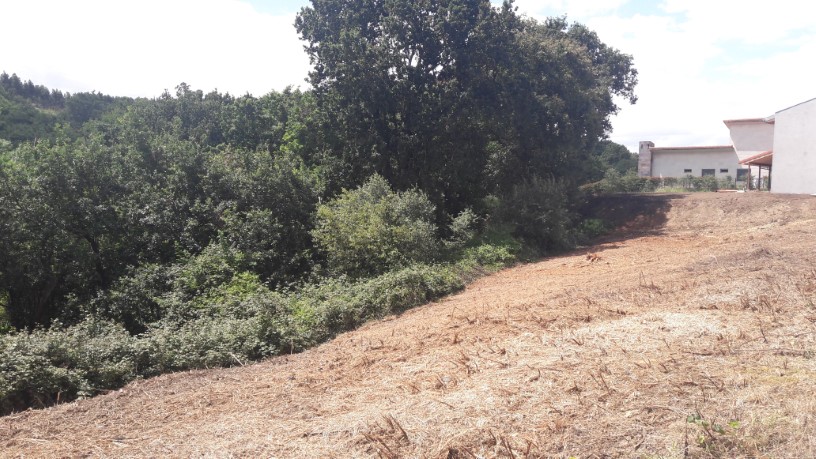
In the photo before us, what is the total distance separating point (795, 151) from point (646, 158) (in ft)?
61.9

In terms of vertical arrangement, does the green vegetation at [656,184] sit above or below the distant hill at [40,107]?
below

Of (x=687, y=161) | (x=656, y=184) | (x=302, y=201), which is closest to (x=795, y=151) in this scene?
(x=656, y=184)

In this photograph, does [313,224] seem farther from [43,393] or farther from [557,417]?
[557,417]

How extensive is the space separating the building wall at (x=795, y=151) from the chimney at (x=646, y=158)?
17485 millimetres

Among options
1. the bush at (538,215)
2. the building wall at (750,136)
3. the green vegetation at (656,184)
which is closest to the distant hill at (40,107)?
the bush at (538,215)

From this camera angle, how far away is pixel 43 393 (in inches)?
311

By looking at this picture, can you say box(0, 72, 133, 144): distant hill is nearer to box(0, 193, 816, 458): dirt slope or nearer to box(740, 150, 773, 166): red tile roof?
box(0, 193, 816, 458): dirt slope

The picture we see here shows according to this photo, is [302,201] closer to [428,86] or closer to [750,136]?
[428,86]

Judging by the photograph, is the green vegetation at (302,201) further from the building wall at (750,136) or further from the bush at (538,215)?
the building wall at (750,136)

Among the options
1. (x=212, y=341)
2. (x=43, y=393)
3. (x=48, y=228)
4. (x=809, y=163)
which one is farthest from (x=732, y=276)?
(x=809, y=163)

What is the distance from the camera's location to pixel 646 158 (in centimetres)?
4694

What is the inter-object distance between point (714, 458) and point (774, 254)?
9.67 m

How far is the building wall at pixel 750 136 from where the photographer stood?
1464 inches

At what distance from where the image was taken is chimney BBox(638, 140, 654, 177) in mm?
46750
